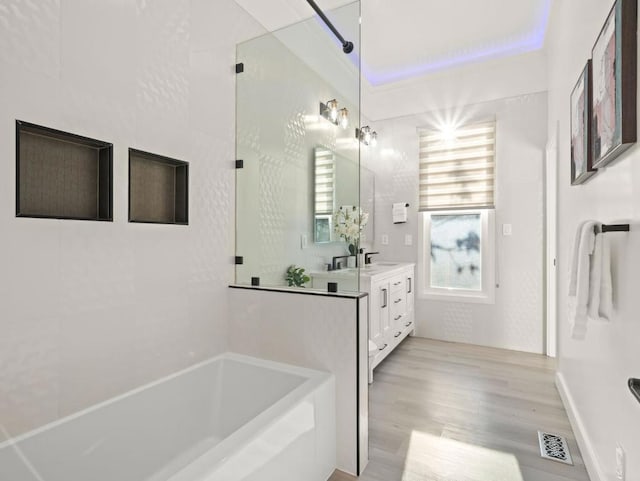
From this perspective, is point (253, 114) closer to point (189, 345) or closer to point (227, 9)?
point (227, 9)

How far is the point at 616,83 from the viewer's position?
122cm

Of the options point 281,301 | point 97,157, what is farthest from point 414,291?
point 97,157

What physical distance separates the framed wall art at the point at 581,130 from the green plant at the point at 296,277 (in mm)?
1535

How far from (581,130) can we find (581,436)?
1627 millimetres

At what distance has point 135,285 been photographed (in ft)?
5.52

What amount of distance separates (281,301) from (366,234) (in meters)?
2.31

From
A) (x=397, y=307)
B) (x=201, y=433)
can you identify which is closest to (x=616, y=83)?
(x=201, y=433)

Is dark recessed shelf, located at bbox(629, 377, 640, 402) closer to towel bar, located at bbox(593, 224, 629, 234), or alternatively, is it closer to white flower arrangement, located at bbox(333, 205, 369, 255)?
towel bar, located at bbox(593, 224, 629, 234)

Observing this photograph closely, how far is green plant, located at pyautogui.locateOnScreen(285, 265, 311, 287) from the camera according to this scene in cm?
215

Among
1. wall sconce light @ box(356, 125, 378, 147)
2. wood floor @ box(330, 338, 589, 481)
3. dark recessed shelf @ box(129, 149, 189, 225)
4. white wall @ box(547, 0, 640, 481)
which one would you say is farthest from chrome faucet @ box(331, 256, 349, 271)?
wall sconce light @ box(356, 125, 378, 147)

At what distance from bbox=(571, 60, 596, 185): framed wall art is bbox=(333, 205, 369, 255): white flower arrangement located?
3.79 feet

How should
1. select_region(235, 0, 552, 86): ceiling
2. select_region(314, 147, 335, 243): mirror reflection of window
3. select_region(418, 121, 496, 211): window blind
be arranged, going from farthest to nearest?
select_region(418, 121, 496, 211): window blind, select_region(235, 0, 552, 86): ceiling, select_region(314, 147, 335, 243): mirror reflection of window

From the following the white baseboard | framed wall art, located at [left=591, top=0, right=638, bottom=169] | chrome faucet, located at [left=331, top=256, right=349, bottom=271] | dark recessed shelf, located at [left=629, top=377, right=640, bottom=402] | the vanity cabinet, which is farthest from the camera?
the vanity cabinet

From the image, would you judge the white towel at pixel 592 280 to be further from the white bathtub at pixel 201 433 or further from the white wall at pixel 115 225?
the white wall at pixel 115 225
